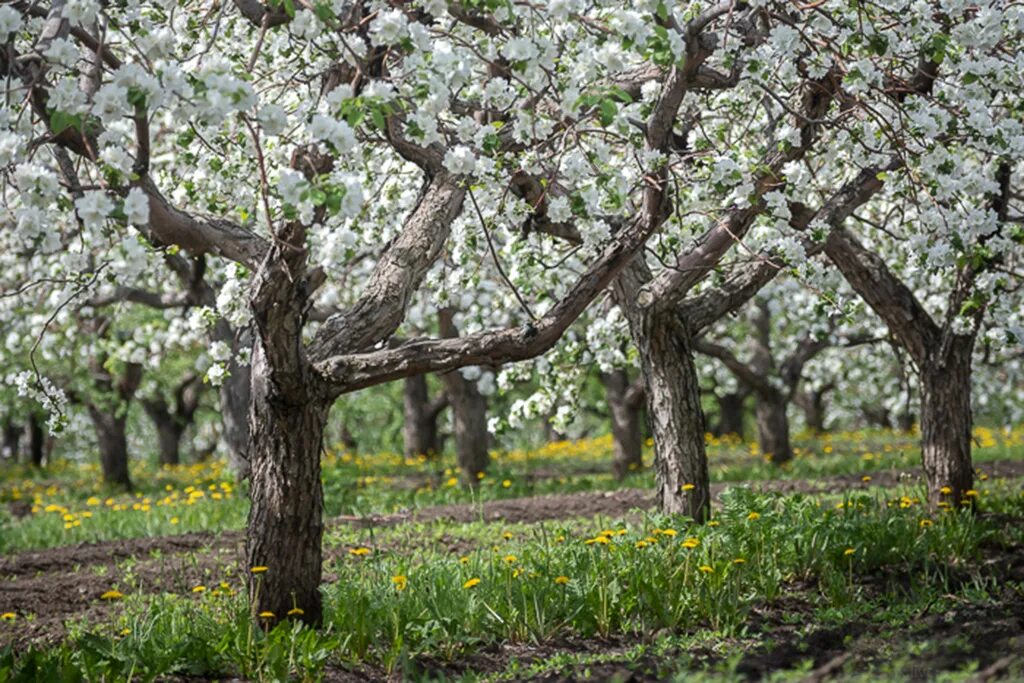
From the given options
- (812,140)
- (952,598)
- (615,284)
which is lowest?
(952,598)

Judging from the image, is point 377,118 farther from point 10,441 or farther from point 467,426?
point 10,441

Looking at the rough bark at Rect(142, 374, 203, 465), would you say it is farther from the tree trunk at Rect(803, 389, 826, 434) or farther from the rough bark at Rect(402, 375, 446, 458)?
the tree trunk at Rect(803, 389, 826, 434)

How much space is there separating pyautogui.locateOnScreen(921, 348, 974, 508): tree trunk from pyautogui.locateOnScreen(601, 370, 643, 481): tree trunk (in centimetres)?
595

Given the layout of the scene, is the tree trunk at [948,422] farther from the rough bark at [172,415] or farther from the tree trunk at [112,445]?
the rough bark at [172,415]

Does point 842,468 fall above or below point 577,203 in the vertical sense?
below

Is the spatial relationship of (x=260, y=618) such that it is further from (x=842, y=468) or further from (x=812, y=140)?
(x=842, y=468)

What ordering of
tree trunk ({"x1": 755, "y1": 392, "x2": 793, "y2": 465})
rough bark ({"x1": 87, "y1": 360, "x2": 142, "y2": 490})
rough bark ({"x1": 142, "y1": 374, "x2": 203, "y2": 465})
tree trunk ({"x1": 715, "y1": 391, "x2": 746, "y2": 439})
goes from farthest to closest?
tree trunk ({"x1": 715, "y1": 391, "x2": 746, "y2": 439}) < rough bark ({"x1": 142, "y1": 374, "x2": 203, "y2": 465}) < rough bark ({"x1": 87, "y1": 360, "x2": 142, "y2": 490}) < tree trunk ({"x1": 755, "y1": 392, "x2": 793, "y2": 465})

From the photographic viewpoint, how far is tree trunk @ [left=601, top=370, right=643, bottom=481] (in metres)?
14.2

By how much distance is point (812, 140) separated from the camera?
6.42 metres

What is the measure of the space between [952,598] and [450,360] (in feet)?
10.5

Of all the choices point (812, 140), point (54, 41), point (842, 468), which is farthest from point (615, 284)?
point (842, 468)

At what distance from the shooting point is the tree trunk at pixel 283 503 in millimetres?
5477

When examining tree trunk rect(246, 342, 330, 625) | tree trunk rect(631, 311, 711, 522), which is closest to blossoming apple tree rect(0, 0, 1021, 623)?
tree trunk rect(246, 342, 330, 625)

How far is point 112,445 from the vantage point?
16.1 metres
